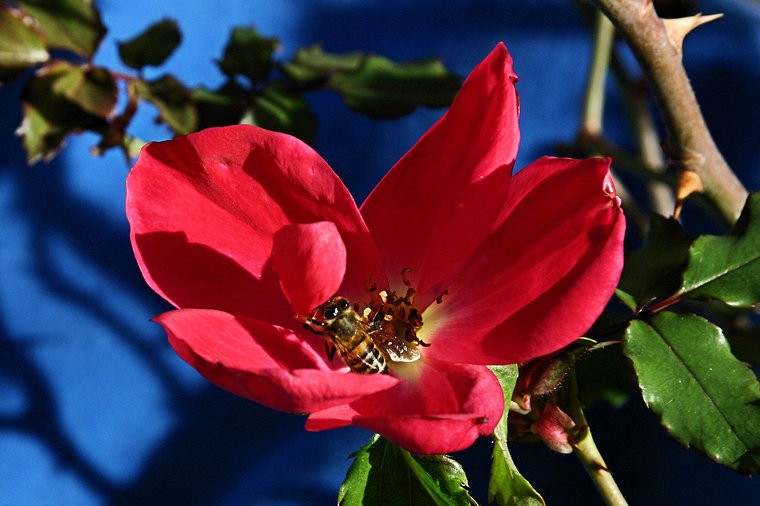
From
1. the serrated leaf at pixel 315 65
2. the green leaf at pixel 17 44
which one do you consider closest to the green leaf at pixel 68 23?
the green leaf at pixel 17 44

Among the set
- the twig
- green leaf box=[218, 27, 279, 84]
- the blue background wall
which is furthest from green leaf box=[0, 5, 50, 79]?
the twig

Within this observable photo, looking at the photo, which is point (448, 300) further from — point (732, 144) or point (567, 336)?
point (732, 144)

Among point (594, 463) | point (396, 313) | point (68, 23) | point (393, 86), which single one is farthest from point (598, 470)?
point (68, 23)

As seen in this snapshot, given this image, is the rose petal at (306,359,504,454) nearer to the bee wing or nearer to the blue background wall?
the bee wing

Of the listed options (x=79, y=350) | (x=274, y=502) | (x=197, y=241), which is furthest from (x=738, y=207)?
(x=79, y=350)

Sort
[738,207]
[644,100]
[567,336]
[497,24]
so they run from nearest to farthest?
1. [567,336]
2. [738,207]
3. [644,100]
4. [497,24]
